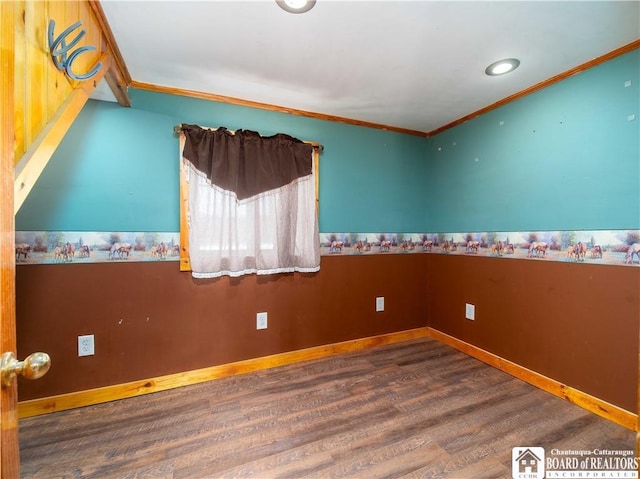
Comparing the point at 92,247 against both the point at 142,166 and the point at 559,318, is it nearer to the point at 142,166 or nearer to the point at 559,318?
the point at 142,166

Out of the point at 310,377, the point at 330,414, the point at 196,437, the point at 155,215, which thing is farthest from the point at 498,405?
the point at 155,215

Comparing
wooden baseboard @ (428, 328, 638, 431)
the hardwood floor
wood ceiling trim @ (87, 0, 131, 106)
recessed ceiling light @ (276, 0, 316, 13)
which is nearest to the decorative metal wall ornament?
wood ceiling trim @ (87, 0, 131, 106)

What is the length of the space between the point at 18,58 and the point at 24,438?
189cm

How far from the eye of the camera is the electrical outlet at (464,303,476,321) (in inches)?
97.6

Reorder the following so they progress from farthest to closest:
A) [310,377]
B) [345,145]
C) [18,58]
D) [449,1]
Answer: [345,145]
[310,377]
[449,1]
[18,58]

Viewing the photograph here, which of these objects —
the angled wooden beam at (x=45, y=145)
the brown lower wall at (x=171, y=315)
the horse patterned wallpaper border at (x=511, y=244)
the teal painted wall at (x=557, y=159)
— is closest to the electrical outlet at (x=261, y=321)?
the brown lower wall at (x=171, y=315)

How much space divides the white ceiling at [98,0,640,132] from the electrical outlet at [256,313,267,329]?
5.70 ft

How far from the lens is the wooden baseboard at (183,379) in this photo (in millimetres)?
1721

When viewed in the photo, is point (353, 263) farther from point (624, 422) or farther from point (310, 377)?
point (624, 422)

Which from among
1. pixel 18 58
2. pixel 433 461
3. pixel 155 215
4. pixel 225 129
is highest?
pixel 225 129

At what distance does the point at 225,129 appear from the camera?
6.89 ft

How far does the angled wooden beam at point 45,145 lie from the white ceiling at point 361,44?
529mm

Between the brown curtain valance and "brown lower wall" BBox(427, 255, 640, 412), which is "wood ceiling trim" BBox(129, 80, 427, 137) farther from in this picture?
"brown lower wall" BBox(427, 255, 640, 412)

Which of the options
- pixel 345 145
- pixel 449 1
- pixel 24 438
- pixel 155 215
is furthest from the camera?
pixel 345 145
